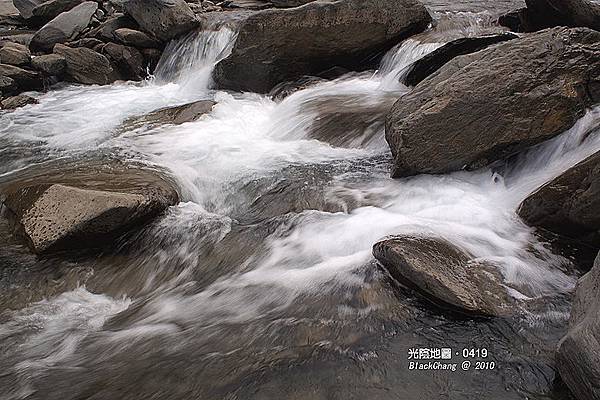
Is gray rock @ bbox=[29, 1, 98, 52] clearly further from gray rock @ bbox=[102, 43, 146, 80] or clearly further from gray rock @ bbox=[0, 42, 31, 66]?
gray rock @ bbox=[102, 43, 146, 80]

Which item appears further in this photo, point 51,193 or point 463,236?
point 51,193

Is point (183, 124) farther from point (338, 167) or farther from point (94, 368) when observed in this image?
point (94, 368)

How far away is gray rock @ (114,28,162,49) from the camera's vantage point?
11164 millimetres

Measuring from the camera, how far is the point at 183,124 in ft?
25.5

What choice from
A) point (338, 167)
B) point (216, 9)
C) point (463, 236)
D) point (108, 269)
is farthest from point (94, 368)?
point (216, 9)

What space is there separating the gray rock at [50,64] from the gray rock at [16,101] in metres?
0.99

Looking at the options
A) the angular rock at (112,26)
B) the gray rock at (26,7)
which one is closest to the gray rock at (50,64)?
the angular rock at (112,26)

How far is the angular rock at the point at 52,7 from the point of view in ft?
44.5

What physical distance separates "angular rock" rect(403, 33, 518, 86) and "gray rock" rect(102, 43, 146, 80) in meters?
6.29

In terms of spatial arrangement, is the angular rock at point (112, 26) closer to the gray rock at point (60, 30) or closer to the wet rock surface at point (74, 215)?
the gray rock at point (60, 30)

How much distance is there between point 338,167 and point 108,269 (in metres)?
2.85

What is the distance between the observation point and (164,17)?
11000 millimetres

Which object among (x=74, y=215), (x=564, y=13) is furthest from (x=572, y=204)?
(x=564, y=13)

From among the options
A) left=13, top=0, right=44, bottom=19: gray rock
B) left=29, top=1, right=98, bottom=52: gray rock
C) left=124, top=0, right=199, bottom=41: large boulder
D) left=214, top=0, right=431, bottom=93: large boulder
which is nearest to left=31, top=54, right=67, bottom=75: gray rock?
left=29, top=1, right=98, bottom=52: gray rock
